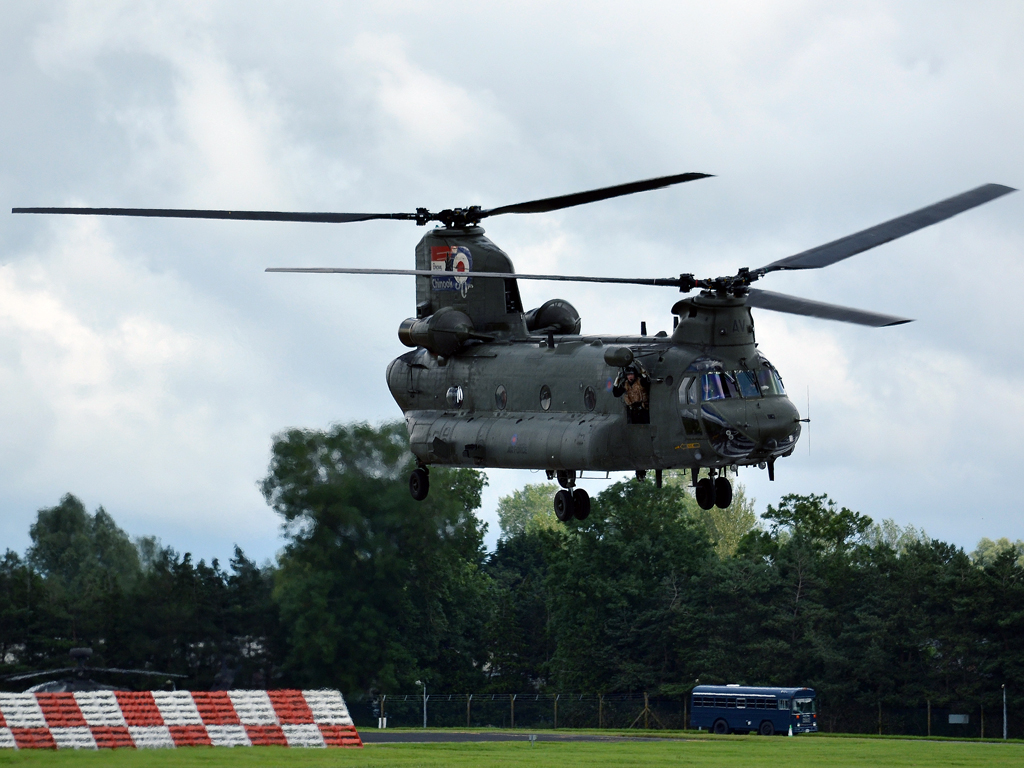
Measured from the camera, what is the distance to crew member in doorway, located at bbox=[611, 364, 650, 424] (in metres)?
36.8

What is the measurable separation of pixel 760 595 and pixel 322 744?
35.7 m

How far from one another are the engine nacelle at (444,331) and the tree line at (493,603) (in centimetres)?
2543

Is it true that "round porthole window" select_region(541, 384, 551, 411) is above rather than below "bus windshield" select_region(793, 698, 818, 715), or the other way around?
above

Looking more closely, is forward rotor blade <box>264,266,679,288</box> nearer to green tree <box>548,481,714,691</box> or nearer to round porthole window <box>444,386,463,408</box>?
round porthole window <box>444,386,463,408</box>

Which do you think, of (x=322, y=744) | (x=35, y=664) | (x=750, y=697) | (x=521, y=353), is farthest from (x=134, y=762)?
(x=750, y=697)

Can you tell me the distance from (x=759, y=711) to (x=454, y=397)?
1655 inches

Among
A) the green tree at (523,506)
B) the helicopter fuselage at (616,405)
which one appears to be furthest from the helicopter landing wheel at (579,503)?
the green tree at (523,506)

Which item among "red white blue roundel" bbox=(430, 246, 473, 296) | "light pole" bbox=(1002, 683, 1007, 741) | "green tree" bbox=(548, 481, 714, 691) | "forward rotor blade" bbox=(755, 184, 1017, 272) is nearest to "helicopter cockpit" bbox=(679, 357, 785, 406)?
"forward rotor blade" bbox=(755, 184, 1017, 272)

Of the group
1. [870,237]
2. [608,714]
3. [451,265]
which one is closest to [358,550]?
[608,714]

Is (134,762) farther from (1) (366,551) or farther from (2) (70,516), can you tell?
(2) (70,516)

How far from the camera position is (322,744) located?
59062 millimetres

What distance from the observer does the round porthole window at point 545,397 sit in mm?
39562

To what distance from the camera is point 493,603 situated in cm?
9512

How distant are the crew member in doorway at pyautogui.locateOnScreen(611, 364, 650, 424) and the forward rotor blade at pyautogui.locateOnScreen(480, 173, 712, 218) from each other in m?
4.67
